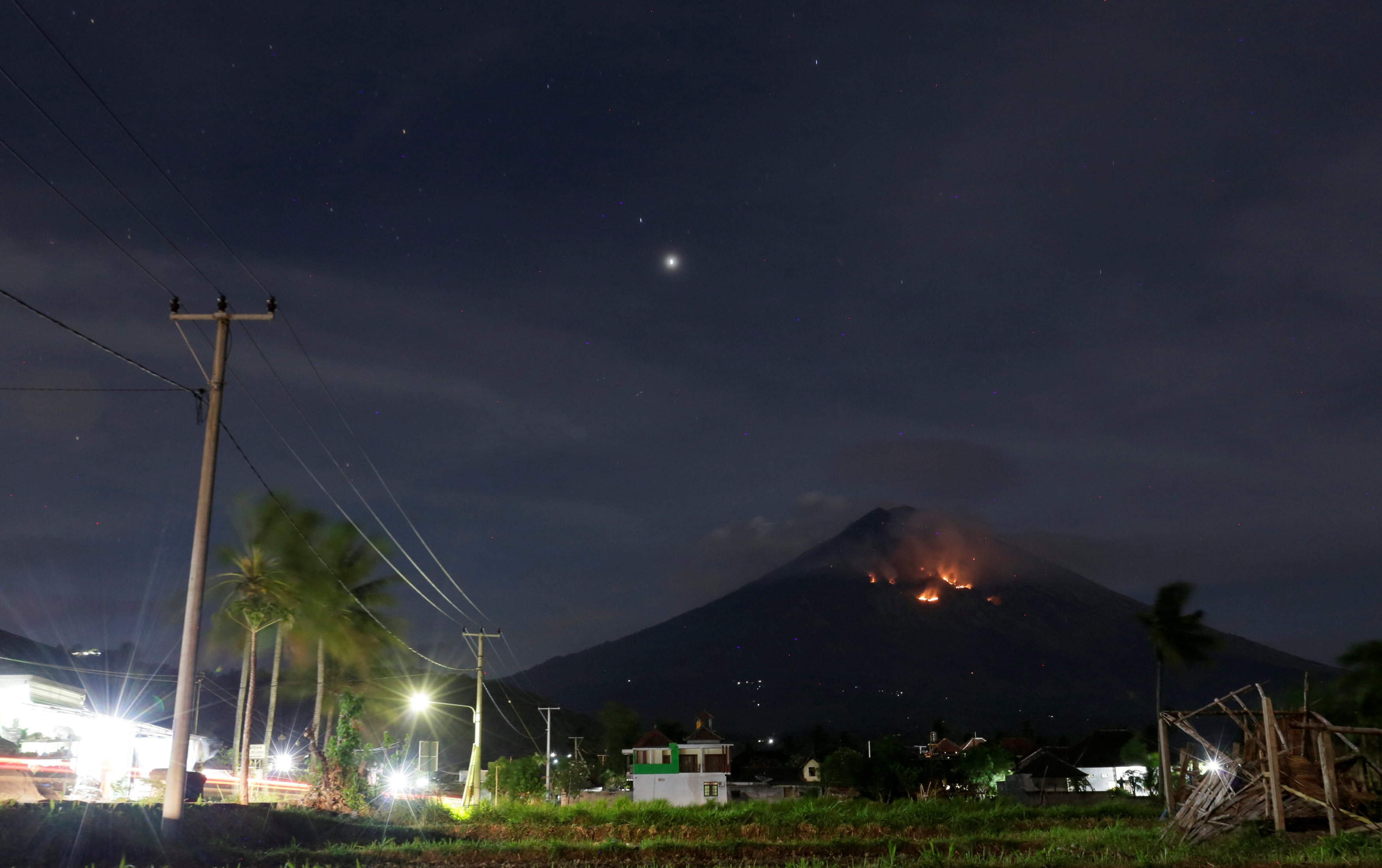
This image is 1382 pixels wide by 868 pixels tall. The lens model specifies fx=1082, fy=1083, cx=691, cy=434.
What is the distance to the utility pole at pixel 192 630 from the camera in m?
19.5

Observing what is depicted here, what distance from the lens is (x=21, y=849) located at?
56.5 feet

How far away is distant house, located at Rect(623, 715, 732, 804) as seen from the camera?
63.4 meters

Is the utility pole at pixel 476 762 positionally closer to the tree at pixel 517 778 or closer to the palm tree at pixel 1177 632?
the tree at pixel 517 778

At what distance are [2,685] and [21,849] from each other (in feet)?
71.2

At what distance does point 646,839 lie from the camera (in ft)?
91.7

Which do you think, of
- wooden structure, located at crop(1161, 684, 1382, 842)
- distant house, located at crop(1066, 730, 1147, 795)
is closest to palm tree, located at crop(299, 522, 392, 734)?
wooden structure, located at crop(1161, 684, 1382, 842)

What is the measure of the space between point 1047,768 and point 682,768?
98.5 ft

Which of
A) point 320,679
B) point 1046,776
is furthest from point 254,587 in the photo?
point 1046,776

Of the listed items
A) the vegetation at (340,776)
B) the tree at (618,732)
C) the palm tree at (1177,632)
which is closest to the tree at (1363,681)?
the palm tree at (1177,632)

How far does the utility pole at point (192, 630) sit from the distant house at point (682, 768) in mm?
44864

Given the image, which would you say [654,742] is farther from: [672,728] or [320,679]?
[672,728]

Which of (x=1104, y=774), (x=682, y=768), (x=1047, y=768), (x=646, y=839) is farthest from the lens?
(x=1104, y=774)

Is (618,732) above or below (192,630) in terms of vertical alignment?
below

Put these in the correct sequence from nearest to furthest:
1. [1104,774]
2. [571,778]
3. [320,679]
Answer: [320,679] → [571,778] → [1104,774]
